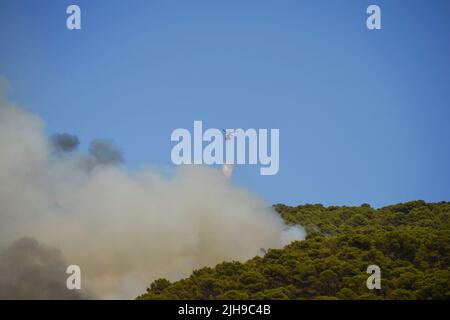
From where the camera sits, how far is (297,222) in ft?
268

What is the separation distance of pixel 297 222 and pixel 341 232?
5463 mm

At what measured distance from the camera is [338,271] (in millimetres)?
62156

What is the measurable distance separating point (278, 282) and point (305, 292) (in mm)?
2105

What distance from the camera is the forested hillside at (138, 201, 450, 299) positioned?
59.9 metres

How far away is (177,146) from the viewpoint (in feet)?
223

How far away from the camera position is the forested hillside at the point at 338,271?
59938 mm
